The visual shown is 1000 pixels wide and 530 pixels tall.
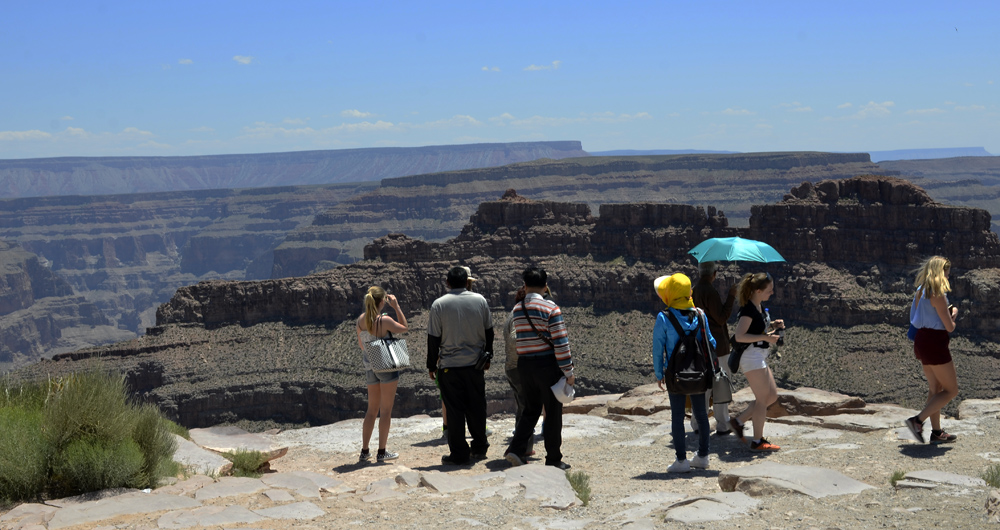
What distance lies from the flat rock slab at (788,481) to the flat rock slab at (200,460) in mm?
7240

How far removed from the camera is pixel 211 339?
75688 mm

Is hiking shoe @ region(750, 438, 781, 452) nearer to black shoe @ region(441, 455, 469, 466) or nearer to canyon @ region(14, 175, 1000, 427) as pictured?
black shoe @ region(441, 455, 469, 466)

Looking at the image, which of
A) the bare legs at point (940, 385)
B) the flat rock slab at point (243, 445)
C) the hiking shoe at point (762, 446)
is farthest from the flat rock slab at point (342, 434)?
the bare legs at point (940, 385)

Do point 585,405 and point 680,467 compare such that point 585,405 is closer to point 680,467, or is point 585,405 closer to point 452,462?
point 452,462

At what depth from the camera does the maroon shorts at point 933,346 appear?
13219 millimetres

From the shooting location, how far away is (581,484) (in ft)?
38.9

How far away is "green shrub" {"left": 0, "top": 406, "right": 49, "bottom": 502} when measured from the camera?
11.4m

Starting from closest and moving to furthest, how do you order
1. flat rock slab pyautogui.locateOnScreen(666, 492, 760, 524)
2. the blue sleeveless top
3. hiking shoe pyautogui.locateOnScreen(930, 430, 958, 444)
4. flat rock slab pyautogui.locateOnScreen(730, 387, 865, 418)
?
flat rock slab pyautogui.locateOnScreen(666, 492, 760, 524) < the blue sleeveless top < hiking shoe pyautogui.locateOnScreen(930, 430, 958, 444) < flat rock slab pyautogui.locateOnScreen(730, 387, 865, 418)

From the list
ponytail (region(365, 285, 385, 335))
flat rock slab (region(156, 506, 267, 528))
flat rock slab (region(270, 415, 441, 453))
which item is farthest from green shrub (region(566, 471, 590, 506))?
flat rock slab (region(270, 415, 441, 453))

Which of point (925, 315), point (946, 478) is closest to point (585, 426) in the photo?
point (925, 315)

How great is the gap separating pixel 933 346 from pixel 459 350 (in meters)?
6.51

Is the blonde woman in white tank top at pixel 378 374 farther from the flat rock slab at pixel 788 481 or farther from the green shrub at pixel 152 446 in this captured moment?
the flat rock slab at pixel 788 481

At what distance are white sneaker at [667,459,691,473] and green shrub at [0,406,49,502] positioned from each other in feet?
26.0

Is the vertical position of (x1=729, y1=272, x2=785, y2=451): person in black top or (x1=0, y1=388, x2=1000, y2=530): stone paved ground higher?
(x1=729, y1=272, x2=785, y2=451): person in black top
